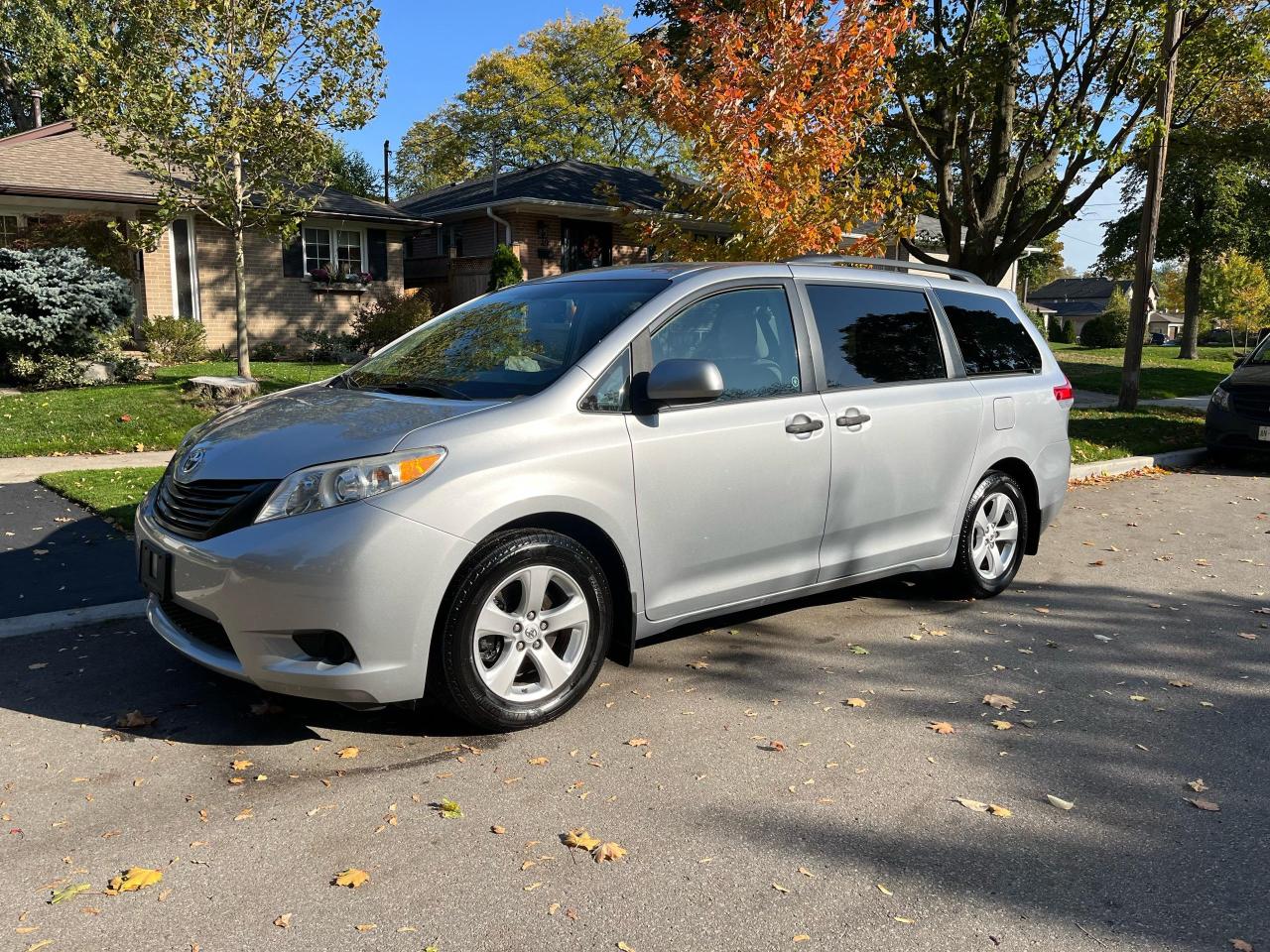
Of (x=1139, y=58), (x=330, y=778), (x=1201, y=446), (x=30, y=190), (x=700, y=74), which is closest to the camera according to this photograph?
(x=330, y=778)

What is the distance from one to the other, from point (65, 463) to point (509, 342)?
6.24 metres

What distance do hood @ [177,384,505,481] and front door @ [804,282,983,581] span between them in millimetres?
1827

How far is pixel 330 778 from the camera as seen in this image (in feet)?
12.1

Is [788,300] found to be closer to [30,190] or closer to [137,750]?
[137,750]

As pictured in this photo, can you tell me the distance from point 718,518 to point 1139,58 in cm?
1374

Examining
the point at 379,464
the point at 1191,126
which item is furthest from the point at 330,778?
the point at 1191,126

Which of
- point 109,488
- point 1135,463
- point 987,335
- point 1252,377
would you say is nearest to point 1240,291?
point 1252,377

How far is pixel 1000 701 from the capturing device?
452 cm

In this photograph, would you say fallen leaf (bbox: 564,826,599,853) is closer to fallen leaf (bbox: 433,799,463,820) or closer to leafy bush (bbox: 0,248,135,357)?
fallen leaf (bbox: 433,799,463,820)

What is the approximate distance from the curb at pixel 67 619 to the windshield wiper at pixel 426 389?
6.30 ft

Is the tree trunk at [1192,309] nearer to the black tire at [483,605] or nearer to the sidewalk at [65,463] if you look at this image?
the sidewalk at [65,463]

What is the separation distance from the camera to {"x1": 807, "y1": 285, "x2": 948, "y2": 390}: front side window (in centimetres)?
510

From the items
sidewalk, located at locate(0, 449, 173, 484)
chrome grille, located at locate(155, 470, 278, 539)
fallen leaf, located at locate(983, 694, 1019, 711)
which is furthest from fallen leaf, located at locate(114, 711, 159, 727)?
sidewalk, located at locate(0, 449, 173, 484)

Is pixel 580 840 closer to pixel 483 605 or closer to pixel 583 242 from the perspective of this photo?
pixel 483 605
